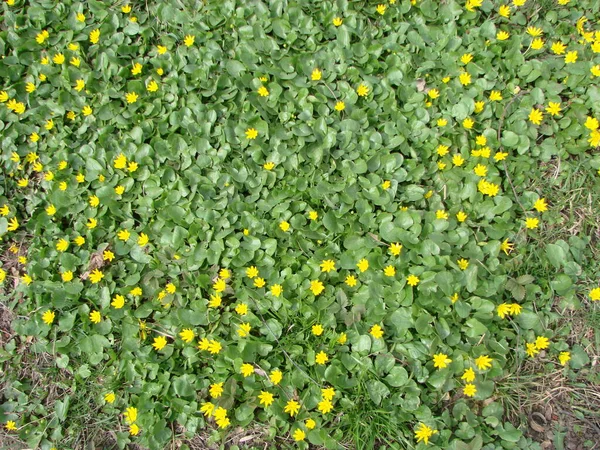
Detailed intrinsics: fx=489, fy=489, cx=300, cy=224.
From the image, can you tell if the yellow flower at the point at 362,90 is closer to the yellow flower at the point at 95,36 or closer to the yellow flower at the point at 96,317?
the yellow flower at the point at 95,36

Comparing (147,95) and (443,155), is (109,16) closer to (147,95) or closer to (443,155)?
(147,95)

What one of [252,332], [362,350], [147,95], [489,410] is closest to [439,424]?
[489,410]

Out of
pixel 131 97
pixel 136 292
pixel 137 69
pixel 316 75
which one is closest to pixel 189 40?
pixel 137 69

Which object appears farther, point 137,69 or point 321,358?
point 137,69

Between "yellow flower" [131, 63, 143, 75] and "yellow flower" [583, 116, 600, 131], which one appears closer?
"yellow flower" [583, 116, 600, 131]

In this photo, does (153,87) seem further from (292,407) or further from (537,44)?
(537,44)

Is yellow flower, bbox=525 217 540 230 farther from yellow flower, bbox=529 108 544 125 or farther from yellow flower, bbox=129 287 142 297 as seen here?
yellow flower, bbox=129 287 142 297

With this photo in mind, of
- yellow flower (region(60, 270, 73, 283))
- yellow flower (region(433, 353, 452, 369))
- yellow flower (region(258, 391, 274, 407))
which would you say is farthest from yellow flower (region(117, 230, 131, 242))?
yellow flower (region(433, 353, 452, 369))
